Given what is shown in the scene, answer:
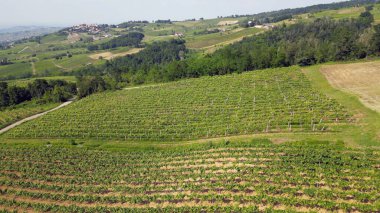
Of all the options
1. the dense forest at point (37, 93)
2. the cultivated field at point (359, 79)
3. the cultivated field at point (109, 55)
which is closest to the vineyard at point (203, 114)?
the cultivated field at point (359, 79)

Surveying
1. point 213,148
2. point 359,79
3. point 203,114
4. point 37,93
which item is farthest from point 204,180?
point 37,93

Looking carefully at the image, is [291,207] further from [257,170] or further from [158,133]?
[158,133]

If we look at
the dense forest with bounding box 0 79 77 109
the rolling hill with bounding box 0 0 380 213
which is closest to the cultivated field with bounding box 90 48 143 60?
the dense forest with bounding box 0 79 77 109

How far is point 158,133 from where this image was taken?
4619 cm

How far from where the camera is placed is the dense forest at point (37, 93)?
86.9 metres

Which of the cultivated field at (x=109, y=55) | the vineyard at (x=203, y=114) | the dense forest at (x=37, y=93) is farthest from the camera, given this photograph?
the cultivated field at (x=109, y=55)

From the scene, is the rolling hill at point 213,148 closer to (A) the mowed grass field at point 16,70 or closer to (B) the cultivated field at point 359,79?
(B) the cultivated field at point 359,79

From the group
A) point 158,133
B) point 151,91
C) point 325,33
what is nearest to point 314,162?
point 158,133

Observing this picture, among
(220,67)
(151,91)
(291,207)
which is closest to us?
(291,207)

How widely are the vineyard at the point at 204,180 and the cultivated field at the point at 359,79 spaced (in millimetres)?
24057

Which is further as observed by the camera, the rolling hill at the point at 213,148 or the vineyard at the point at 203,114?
the vineyard at the point at 203,114

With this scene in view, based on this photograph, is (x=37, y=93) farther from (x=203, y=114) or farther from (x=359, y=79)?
(x=359, y=79)

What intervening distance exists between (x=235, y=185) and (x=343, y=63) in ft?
247

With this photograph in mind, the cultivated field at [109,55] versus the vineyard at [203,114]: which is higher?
the cultivated field at [109,55]
